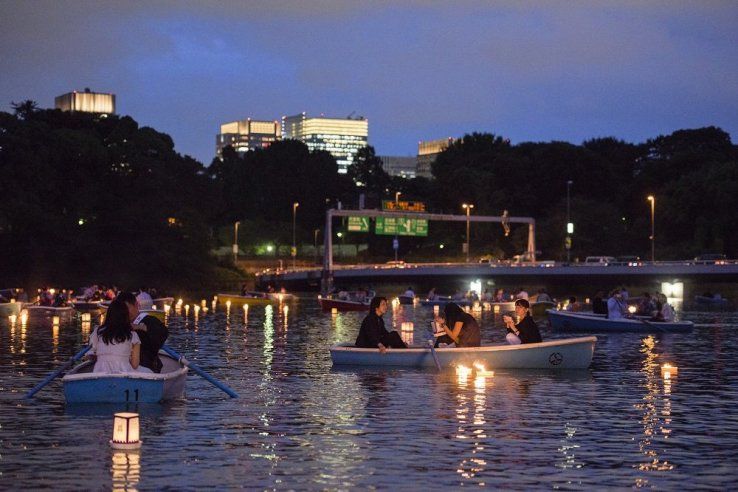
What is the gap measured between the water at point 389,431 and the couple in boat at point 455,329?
105cm

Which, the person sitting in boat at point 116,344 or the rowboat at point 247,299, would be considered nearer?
the person sitting in boat at point 116,344

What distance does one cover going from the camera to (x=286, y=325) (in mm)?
56875

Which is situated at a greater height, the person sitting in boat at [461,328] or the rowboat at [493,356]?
the person sitting in boat at [461,328]

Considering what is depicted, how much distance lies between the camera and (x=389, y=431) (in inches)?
805

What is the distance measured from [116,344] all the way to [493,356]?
1167 centimetres

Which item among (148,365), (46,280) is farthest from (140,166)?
(148,365)

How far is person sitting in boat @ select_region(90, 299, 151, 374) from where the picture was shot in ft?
69.9

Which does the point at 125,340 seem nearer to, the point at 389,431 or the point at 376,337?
the point at 389,431

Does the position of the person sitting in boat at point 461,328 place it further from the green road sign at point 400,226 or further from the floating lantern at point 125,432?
the green road sign at point 400,226

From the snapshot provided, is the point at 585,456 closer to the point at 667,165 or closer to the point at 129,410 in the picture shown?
the point at 129,410

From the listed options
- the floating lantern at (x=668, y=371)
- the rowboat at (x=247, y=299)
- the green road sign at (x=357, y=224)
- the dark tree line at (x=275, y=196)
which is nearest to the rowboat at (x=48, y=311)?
the rowboat at (x=247, y=299)

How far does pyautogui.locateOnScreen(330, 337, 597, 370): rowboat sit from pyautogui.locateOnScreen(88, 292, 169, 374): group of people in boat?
347 inches

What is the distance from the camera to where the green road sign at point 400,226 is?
120 meters

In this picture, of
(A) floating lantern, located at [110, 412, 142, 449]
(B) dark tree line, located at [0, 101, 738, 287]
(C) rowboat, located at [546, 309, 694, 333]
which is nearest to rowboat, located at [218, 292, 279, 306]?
(B) dark tree line, located at [0, 101, 738, 287]
